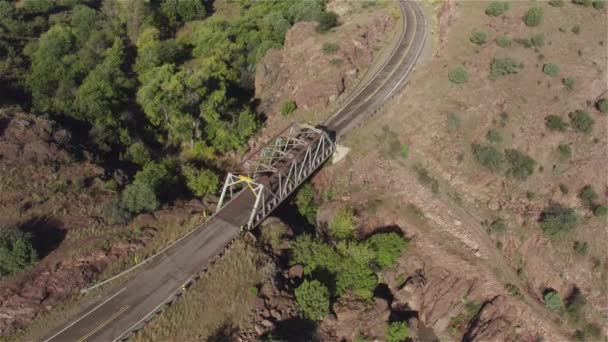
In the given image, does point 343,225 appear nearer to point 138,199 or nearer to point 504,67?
point 138,199

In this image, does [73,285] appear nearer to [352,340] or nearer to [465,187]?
[352,340]

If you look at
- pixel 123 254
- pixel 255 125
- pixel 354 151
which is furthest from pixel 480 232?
pixel 123 254

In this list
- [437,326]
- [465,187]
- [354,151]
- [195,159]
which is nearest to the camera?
[437,326]

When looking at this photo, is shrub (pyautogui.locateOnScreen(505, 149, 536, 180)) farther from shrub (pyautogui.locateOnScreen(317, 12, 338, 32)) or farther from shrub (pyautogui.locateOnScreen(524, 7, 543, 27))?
shrub (pyautogui.locateOnScreen(317, 12, 338, 32))

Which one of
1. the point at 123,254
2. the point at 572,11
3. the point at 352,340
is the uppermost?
the point at 572,11

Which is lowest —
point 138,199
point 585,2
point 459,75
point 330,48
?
point 459,75

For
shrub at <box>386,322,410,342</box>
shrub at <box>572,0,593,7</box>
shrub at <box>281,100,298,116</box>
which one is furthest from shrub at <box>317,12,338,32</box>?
shrub at <box>386,322,410,342</box>

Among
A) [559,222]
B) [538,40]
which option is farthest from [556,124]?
[538,40]
